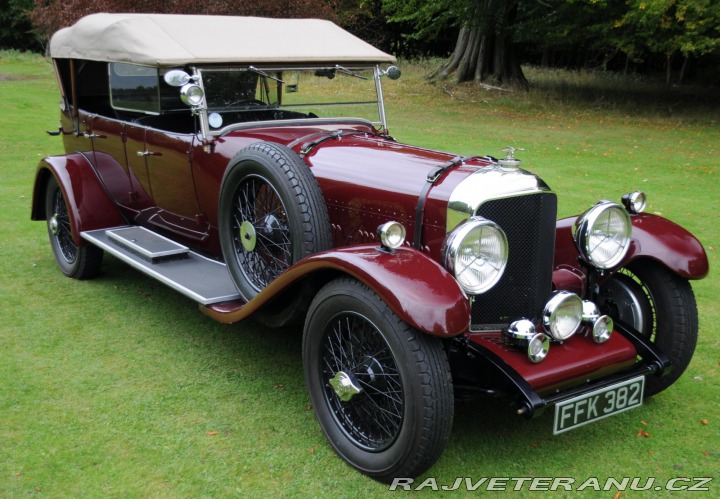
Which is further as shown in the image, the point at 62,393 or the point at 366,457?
the point at 62,393

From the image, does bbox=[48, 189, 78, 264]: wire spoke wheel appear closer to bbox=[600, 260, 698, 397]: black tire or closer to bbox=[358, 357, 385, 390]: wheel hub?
bbox=[358, 357, 385, 390]: wheel hub

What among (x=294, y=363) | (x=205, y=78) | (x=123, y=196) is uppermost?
(x=205, y=78)

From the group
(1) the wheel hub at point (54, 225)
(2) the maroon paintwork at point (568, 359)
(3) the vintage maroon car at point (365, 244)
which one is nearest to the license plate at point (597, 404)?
(3) the vintage maroon car at point (365, 244)

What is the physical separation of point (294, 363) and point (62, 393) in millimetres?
1314

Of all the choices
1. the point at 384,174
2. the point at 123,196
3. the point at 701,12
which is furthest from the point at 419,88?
the point at 384,174

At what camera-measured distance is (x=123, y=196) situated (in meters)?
5.30

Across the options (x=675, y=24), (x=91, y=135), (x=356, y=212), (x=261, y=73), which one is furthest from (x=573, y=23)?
(x=356, y=212)

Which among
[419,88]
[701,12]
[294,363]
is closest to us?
[294,363]

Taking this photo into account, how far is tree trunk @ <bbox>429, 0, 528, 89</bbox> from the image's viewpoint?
71.9 feet

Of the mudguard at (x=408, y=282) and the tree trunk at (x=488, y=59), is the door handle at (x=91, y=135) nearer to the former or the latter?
the mudguard at (x=408, y=282)

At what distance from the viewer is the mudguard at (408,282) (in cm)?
264

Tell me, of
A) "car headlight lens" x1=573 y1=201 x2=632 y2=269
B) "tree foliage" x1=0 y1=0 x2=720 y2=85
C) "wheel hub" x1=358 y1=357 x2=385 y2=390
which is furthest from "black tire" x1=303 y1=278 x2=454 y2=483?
"tree foliage" x1=0 y1=0 x2=720 y2=85

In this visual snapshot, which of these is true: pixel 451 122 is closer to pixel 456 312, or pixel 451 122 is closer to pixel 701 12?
pixel 701 12

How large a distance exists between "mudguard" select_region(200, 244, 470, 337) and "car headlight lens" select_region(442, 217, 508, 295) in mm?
115
